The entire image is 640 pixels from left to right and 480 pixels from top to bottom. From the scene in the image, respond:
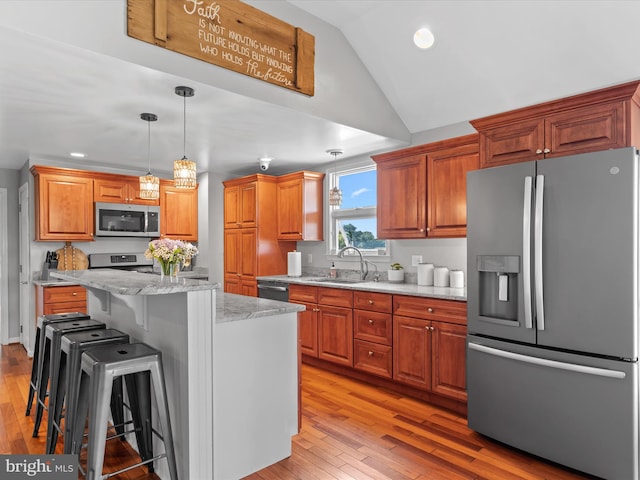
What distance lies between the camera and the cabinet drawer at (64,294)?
4.51 meters

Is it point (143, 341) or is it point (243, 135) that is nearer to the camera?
point (143, 341)

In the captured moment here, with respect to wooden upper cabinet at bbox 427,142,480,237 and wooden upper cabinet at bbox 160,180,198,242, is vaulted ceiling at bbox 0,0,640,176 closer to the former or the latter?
wooden upper cabinet at bbox 427,142,480,237

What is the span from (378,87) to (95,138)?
8.96 ft

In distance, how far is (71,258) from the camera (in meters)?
5.12

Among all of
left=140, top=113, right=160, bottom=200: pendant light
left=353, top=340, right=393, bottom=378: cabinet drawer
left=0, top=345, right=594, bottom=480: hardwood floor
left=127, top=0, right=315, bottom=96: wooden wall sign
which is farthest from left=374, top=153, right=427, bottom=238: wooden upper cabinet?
left=140, top=113, right=160, bottom=200: pendant light

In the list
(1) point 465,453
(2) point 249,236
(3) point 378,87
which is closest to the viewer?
(1) point 465,453

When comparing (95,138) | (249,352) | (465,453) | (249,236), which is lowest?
(465,453)

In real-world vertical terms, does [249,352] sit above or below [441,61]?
below

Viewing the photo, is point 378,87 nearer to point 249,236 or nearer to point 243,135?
point 243,135

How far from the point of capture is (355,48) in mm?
3525

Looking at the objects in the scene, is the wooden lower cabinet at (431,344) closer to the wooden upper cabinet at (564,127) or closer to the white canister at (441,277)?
the white canister at (441,277)

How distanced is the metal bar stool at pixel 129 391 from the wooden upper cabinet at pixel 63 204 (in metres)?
3.31

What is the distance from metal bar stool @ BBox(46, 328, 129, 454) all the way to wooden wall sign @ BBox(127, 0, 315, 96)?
5.61 feet

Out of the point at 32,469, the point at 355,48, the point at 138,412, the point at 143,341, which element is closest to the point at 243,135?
the point at 355,48
